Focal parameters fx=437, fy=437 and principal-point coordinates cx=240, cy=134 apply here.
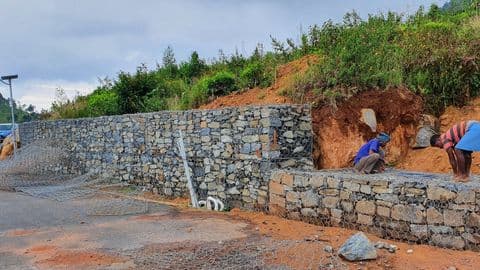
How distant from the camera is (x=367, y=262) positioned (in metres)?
5.42

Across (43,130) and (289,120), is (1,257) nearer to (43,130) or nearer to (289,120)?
(289,120)

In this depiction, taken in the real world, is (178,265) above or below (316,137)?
below

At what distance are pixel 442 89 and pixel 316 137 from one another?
2965mm

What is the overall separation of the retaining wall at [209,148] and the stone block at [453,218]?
311 cm

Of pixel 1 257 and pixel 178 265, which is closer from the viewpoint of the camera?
pixel 178 265

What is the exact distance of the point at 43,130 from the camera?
17188mm

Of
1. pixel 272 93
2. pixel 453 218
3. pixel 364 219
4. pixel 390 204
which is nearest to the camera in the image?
pixel 453 218

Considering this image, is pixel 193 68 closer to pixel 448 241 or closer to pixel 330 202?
pixel 330 202

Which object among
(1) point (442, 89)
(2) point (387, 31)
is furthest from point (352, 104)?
(2) point (387, 31)

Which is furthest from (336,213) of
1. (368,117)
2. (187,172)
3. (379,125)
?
(187,172)

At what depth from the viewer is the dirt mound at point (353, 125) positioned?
881 cm

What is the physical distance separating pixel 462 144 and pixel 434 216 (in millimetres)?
1144

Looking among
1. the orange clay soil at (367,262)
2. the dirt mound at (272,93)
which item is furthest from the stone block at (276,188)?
the dirt mound at (272,93)

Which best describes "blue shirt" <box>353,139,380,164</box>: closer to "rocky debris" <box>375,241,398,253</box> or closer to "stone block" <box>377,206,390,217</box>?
"stone block" <box>377,206,390,217</box>
